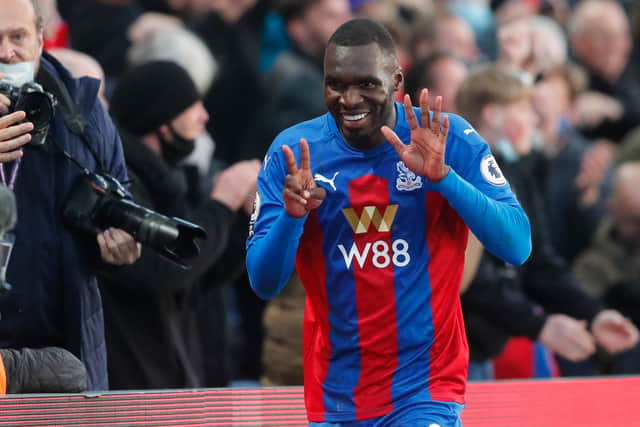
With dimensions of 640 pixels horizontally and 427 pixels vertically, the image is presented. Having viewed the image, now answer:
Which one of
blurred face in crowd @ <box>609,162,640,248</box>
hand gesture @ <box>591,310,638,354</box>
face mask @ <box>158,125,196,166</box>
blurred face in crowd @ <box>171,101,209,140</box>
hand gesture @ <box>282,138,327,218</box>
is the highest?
hand gesture @ <box>282,138,327,218</box>

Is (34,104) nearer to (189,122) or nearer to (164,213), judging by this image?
(164,213)

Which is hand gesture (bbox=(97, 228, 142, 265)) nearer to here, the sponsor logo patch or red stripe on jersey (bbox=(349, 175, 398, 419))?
red stripe on jersey (bbox=(349, 175, 398, 419))

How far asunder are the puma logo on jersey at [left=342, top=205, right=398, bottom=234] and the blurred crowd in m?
1.46

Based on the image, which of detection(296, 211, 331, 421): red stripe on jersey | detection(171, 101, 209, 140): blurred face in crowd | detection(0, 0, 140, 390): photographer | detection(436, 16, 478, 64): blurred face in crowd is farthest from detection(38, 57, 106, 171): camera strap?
detection(436, 16, 478, 64): blurred face in crowd

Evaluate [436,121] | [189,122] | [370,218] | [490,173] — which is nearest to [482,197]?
[490,173]

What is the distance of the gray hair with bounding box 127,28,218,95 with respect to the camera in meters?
7.83

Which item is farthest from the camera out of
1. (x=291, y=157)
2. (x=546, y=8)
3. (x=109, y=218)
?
(x=546, y=8)

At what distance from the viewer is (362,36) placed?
4699 mm

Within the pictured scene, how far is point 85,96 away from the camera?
17.9ft

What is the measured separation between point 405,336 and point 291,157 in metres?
0.81

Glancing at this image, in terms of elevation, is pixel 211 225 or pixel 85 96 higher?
pixel 85 96

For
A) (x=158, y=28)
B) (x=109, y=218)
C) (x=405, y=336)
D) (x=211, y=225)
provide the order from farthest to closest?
(x=158, y=28), (x=211, y=225), (x=109, y=218), (x=405, y=336)

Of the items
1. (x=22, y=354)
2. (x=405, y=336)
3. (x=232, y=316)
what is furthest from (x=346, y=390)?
(x=232, y=316)

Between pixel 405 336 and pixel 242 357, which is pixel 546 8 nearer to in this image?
pixel 242 357
